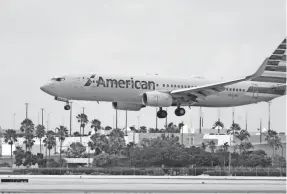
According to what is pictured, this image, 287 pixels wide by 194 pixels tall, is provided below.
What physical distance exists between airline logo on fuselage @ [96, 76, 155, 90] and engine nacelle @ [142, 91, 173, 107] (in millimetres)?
952

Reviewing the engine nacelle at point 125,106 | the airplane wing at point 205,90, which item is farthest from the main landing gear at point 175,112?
the airplane wing at point 205,90

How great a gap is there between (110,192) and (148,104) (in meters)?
24.5

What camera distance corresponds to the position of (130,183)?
257 feet

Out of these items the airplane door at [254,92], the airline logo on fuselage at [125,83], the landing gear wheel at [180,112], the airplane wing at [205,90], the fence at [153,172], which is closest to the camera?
the airline logo on fuselage at [125,83]

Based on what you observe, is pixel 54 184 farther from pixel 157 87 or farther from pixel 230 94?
pixel 230 94

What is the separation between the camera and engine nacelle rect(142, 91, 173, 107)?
9044cm

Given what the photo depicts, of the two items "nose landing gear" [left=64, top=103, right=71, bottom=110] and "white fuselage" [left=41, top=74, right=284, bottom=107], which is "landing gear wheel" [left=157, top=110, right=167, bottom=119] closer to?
"white fuselage" [left=41, top=74, right=284, bottom=107]

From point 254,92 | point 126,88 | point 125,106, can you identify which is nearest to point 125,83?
point 126,88

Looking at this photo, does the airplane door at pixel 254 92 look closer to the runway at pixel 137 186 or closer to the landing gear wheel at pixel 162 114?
the landing gear wheel at pixel 162 114

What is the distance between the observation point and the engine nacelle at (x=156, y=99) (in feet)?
297

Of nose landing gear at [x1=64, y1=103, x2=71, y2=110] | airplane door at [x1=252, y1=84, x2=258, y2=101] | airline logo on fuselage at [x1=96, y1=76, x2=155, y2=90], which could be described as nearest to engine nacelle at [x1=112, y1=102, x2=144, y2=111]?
airline logo on fuselage at [x1=96, y1=76, x2=155, y2=90]

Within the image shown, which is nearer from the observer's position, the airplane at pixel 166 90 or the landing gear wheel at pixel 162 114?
the airplane at pixel 166 90

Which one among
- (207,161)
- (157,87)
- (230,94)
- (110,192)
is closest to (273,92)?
(230,94)

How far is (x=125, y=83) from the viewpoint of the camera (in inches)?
3531
